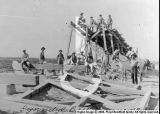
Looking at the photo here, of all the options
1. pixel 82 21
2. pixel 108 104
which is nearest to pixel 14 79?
pixel 108 104

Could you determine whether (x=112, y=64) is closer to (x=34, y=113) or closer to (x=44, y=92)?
(x=44, y=92)

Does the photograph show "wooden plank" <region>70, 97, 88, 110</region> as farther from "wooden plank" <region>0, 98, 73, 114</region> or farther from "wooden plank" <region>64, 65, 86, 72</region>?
"wooden plank" <region>64, 65, 86, 72</region>

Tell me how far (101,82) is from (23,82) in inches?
113

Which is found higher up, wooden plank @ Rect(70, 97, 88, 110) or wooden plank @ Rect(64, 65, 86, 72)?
wooden plank @ Rect(64, 65, 86, 72)

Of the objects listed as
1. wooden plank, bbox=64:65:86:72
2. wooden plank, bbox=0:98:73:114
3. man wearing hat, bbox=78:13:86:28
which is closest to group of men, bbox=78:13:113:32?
man wearing hat, bbox=78:13:86:28

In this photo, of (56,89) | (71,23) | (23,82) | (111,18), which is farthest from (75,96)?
(111,18)

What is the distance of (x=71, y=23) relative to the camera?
19797 mm

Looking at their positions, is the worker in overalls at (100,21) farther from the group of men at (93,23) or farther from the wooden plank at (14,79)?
the wooden plank at (14,79)

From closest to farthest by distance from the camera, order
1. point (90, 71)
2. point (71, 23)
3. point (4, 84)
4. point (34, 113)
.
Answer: point (34, 113) → point (4, 84) → point (90, 71) → point (71, 23)

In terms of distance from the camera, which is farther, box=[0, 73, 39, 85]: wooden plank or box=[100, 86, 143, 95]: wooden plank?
box=[100, 86, 143, 95]: wooden plank

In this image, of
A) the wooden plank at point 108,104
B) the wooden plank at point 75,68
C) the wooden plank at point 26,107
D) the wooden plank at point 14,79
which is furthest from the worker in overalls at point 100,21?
the wooden plank at point 26,107

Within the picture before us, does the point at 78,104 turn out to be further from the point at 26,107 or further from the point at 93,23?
the point at 93,23

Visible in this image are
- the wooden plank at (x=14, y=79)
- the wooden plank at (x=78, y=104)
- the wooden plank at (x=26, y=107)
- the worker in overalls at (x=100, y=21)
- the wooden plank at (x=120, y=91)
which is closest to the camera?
the wooden plank at (x=26, y=107)

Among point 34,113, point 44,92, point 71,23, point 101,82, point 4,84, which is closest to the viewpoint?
point 34,113
